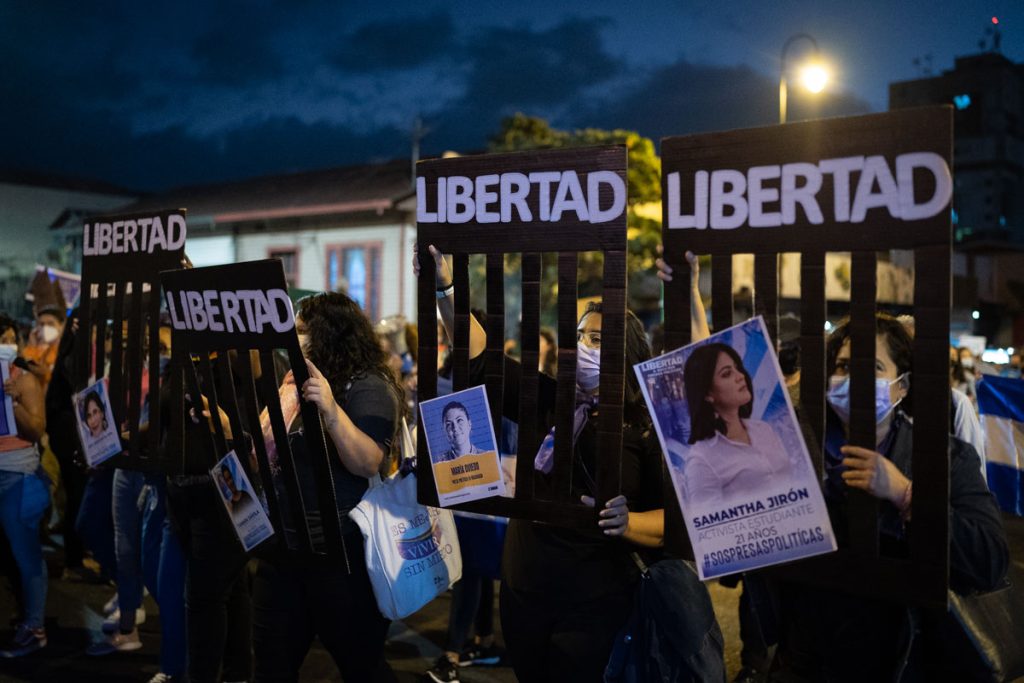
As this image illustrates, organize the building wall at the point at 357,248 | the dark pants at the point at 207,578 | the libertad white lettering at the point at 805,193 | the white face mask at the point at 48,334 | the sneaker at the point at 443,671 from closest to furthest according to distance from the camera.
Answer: the libertad white lettering at the point at 805,193 < the dark pants at the point at 207,578 < the sneaker at the point at 443,671 < the white face mask at the point at 48,334 < the building wall at the point at 357,248

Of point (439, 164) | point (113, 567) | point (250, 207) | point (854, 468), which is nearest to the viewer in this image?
point (854, 468)

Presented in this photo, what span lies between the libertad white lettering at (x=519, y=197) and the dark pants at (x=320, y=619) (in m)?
1.32

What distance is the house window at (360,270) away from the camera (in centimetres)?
2250

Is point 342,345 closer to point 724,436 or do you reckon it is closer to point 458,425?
point 458,425

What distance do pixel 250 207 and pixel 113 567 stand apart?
71.4 feet

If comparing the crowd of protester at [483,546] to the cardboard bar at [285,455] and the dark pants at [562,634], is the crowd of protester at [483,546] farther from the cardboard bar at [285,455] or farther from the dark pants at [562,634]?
the cardboard bar at [285,455]

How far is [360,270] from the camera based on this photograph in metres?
22.8

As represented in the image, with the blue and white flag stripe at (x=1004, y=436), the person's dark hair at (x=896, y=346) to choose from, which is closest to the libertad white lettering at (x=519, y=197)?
the person's dark hair at (x=896, y=346)

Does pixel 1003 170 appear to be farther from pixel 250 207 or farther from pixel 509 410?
pixel 509 410

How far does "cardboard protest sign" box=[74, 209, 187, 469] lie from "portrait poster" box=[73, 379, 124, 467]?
0.04 meters

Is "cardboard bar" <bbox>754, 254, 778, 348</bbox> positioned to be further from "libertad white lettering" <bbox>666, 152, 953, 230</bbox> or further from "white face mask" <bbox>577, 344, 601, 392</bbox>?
"white face mask" <bbox>577, 344, 601, 392</bbox>

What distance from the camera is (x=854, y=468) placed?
6.93ft

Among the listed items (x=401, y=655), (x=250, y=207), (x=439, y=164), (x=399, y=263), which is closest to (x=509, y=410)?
(x=439, y=164)

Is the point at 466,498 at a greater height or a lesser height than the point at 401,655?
greater
